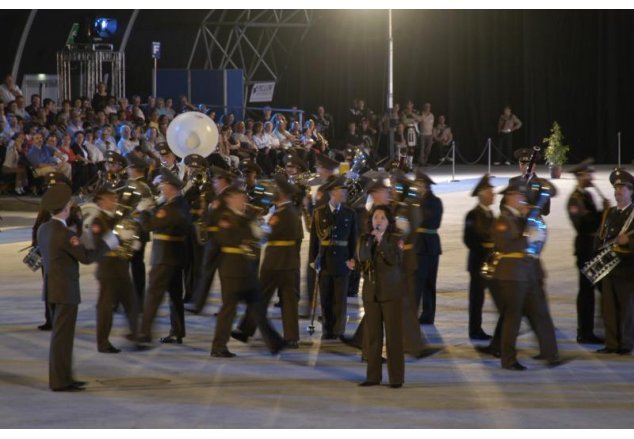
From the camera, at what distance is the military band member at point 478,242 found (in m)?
12.0

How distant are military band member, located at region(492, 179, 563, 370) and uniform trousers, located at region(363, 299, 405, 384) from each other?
1.13 metres

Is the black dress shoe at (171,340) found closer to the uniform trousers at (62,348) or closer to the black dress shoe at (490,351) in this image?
the uniform trousers at (62,348)

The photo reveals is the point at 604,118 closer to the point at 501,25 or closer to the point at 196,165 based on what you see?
the point at 501,25

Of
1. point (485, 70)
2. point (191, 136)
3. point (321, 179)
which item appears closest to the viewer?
point (321, 179)

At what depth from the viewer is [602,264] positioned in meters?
11.7

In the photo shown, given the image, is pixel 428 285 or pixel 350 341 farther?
pixel 428 285

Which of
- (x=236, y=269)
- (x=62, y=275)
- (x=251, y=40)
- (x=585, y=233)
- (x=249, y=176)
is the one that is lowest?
(x=236, y=269)

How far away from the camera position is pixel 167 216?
12031mm

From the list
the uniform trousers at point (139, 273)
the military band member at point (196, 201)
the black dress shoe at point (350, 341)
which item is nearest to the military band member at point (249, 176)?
the military band member at point (196, 201)

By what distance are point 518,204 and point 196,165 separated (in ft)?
13.9

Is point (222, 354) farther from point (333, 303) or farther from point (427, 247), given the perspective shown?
point (427, 247)

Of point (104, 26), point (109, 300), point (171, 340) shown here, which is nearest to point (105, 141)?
point (104, 26)

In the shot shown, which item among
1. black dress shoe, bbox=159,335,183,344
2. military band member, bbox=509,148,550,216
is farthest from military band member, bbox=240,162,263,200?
military band member, bbox=509,148,550,216

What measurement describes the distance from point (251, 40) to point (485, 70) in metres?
7.03
